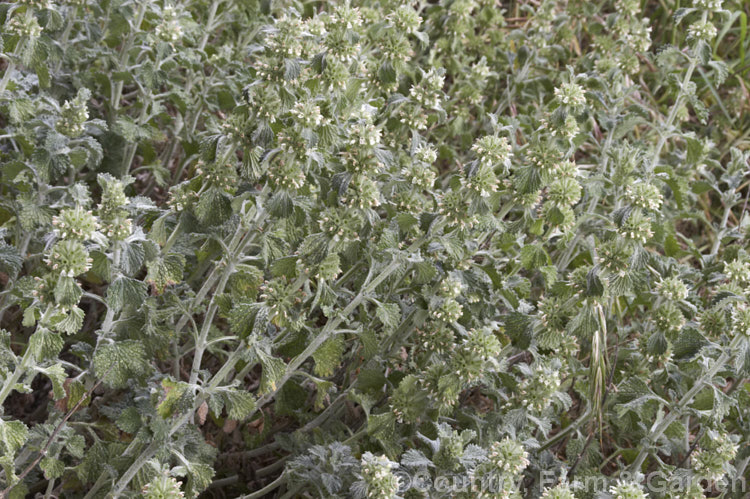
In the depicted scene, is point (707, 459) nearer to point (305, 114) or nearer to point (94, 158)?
point (305, 114)

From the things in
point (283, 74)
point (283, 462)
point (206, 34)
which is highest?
point (283, 74)

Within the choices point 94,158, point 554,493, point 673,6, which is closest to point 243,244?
point 94,158

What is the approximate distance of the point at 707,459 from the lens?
10.2 feet

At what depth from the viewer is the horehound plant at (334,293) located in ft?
8.81

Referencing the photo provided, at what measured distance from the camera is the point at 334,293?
9.22 ft

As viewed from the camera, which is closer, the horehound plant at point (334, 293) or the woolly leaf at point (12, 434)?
the woolly leaf at point (12, 434)

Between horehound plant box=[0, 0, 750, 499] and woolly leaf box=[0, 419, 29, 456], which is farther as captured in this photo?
horehound plant box=[0, 0, 750, 499]

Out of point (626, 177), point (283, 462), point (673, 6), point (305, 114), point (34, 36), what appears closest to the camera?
point (305, 114)

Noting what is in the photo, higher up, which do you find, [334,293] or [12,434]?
[334,293]

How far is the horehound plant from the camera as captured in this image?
2.69 m

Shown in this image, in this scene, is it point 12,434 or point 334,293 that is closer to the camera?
point 12,434

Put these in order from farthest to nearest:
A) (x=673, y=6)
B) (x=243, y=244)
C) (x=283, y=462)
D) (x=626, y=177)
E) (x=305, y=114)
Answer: (x=673, y=6)
(x=626, y=177)
(x=283, y=462)
(x=243, y=244)
(x=305, y=114)

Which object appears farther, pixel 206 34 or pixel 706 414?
pixel 206 34

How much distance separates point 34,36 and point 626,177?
9.07ft
